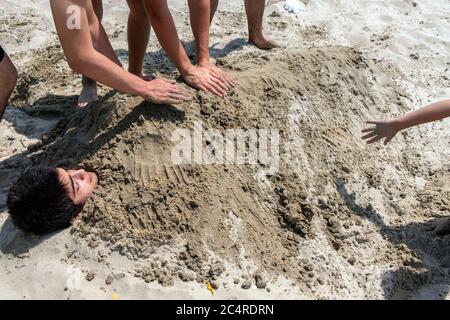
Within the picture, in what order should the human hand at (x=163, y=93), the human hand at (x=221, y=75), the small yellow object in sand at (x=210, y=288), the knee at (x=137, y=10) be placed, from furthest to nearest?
the knee at (x=137, y=10) < the human hand at (x=221, y=75) < the human hand at (x=163, y=93) < the small yellow object in sand at (x=210, y=288)

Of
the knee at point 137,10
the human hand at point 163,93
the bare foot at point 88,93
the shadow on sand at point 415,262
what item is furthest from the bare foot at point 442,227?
the bare foot at point 88,93

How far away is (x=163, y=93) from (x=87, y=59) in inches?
15.6

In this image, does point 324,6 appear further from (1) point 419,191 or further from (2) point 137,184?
(2) point 137,184

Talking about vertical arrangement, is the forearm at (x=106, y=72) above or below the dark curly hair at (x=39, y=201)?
above

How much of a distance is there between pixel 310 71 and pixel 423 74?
136 cm

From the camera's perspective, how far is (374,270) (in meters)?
→ 2.48

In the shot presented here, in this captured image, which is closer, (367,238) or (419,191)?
(367,238)

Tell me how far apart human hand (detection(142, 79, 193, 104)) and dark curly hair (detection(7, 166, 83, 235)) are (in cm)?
59

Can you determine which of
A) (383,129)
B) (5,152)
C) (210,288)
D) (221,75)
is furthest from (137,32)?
(210,288)

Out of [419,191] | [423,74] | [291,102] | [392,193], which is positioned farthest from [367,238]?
[423,74]

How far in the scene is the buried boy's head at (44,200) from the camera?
2344 millimetres

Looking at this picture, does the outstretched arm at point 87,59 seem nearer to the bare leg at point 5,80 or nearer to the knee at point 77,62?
the knee at point 77,62

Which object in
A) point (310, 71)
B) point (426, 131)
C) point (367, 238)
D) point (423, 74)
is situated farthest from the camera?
point (423, 74)

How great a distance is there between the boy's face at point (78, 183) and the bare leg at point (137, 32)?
3.11 feet
